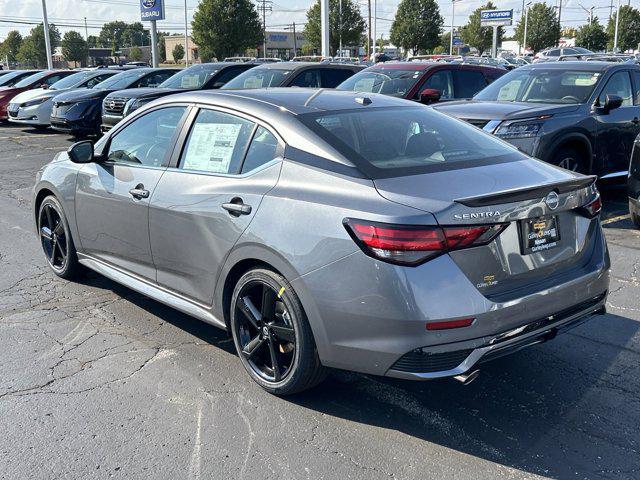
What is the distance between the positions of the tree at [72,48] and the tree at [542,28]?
56.2 meters

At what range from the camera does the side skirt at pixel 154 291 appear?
408 centimetres

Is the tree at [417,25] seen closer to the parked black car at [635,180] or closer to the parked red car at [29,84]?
the parked red car at [29,84]

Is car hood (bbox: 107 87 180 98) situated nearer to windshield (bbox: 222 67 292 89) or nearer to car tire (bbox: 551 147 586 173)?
windshield (bbox: 222 67 292 89)

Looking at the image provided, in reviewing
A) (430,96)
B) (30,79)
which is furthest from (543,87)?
(30,79)

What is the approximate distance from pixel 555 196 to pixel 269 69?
33.3 ft

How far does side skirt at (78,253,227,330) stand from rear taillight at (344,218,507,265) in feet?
4.43

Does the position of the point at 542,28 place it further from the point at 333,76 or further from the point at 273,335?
the point at 273,335

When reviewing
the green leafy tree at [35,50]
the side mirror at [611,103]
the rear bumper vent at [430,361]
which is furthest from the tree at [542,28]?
the rear bumper vent at [430,361]

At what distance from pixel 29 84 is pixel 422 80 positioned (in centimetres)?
1507

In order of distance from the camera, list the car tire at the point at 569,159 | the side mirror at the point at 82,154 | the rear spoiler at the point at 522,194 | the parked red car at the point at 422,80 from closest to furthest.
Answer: the rear spoiler at the point at 522,194 < the side mirror at the point at 82,154 < the car tire at the point at 569,159 < the parked red car at the point at 422,80

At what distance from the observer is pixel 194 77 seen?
48.3 ft

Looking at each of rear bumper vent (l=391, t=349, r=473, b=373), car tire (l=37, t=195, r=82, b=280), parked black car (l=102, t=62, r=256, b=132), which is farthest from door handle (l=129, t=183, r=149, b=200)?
parked black car (l=102, t=62, r=256, b=132)

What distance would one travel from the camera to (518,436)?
10.8ft

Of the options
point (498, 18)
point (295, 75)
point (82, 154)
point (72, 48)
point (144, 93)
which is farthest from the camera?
point (72, 48)
